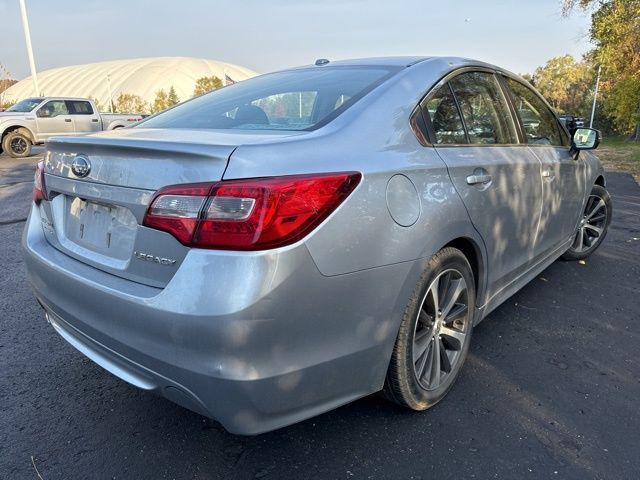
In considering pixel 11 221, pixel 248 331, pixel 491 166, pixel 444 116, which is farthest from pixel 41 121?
pixel 248 331

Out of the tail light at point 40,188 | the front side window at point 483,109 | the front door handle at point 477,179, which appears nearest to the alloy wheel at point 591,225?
the front side window at point 483,109

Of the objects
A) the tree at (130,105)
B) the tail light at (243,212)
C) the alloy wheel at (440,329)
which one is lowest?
the tree at (130,105)

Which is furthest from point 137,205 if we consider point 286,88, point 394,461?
point 394,461

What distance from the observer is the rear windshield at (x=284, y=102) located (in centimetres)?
220

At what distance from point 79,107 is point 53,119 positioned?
1153 mm

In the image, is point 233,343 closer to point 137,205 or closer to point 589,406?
point 137,205

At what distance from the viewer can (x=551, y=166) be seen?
3311 mm

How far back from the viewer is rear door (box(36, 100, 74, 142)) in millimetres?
15915

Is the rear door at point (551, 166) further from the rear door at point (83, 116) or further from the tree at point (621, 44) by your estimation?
the rear door at point (83, 116)

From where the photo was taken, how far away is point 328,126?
1.94 metres

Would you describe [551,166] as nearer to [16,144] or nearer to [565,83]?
[16,144]

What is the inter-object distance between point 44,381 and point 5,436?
463mm

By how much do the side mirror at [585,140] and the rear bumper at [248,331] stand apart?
97.3 inches

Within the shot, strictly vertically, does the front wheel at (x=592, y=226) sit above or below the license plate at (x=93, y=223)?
below
